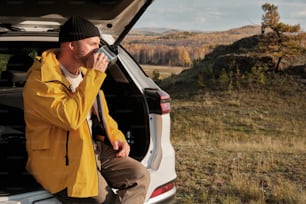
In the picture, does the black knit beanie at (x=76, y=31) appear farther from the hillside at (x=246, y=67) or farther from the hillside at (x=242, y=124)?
the hillside at (x=246, y=67)

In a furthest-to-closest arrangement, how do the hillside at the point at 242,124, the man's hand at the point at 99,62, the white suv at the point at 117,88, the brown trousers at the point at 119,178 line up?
1. the hillside at the point at 242,124
2. the white suv at the point at 117,88
3. the brown trousers at the point at 119,178
4. the man's hand at the point at 99,62

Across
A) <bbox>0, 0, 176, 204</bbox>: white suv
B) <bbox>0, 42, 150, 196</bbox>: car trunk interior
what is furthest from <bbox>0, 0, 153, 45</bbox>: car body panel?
<bbox>0, 42, 150, 196</bbox>: car trunk interior

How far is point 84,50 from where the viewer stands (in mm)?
2816

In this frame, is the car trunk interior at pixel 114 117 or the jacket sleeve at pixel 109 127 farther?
the car trunk interior at pixel 114 117

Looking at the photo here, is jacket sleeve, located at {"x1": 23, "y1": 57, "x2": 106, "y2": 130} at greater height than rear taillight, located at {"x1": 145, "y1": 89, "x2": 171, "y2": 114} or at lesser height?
greater

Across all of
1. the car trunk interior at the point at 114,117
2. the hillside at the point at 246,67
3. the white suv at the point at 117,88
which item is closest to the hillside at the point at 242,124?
the hillside at the point at 246,67

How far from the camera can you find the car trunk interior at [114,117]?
131 inches

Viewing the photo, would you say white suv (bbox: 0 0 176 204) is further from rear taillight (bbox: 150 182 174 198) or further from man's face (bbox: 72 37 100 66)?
man's face (bbox: 72 37 100 66)

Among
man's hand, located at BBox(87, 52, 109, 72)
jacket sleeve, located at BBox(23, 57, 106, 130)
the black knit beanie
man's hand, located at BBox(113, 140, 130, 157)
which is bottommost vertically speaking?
man's hand, located at BBox(113, 140, 130, 157)

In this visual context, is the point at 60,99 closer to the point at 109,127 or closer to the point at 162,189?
the point at 109,127

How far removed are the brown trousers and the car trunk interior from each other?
10.0 inches

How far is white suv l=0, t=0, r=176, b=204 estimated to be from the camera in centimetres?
332

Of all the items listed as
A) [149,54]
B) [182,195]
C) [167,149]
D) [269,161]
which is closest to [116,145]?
[167,149]

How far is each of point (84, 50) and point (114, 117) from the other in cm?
116
